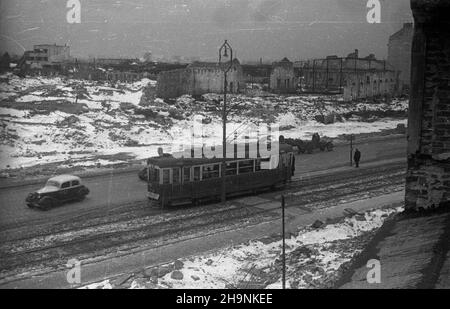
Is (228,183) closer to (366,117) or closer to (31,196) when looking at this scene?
A: (31,196)

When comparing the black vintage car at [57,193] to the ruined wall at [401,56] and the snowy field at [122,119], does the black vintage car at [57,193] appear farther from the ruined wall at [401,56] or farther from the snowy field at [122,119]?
the ruined wall at [401,56]

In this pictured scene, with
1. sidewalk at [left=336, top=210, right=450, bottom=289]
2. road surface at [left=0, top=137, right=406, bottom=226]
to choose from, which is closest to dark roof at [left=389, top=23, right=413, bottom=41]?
road surface at [left=0, top=137, right=406, bottom=226]

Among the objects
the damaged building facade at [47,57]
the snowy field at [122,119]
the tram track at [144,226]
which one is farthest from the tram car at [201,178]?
the damaged building facade at [47,57]

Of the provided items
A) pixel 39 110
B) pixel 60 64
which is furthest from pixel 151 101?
pixel 60 64

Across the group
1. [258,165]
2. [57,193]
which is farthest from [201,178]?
[57,193]

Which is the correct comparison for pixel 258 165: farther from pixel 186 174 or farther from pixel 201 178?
pixel 186 174

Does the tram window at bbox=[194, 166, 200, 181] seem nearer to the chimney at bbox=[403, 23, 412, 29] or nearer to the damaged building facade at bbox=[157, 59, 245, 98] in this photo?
the damaged building facade at bbox=[157, 59, 245, 98]
